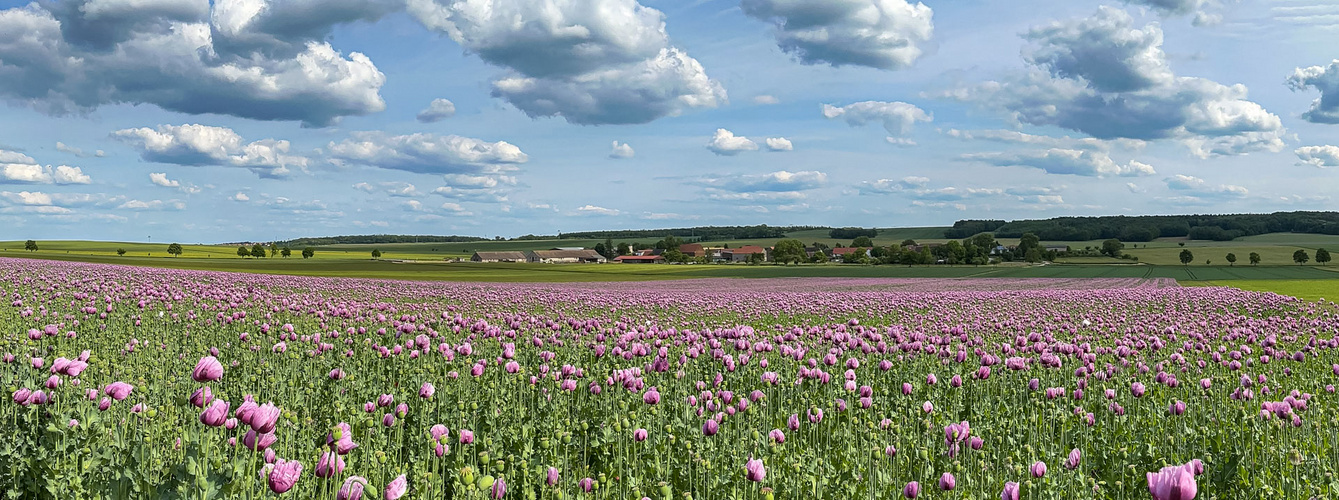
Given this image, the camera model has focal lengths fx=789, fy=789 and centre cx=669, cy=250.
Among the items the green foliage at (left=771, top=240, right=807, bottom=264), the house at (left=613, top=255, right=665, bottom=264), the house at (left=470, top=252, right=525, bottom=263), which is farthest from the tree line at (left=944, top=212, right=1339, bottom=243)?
the house at (left=470, top=252, right=525, bottom=263)

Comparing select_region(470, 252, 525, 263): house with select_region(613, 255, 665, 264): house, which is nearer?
select_region(470, 252, 525, 263): house

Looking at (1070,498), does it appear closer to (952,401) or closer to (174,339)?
(952,401)

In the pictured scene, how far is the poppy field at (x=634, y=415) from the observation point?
15.5ft

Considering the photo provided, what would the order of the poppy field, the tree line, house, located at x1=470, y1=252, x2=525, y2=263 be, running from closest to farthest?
the poppy field, house, located at x1=470, y1=252, x2=525, y2=263, the tree line

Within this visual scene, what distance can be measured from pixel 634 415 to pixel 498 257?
476ft

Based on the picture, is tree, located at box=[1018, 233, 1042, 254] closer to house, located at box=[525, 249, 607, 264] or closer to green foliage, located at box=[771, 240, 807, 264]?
green foliage, located at box=[771, 240, 807, 264]

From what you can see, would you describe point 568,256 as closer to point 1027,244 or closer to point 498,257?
point 498,257

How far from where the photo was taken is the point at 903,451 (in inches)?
245

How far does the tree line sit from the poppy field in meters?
169

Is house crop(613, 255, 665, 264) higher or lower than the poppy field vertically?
lower

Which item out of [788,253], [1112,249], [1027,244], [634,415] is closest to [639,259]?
[788,253]

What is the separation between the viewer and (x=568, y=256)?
166 meters

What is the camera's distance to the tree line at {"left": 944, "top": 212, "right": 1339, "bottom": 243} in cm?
15862

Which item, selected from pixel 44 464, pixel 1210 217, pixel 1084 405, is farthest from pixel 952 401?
pixel 1210 217
